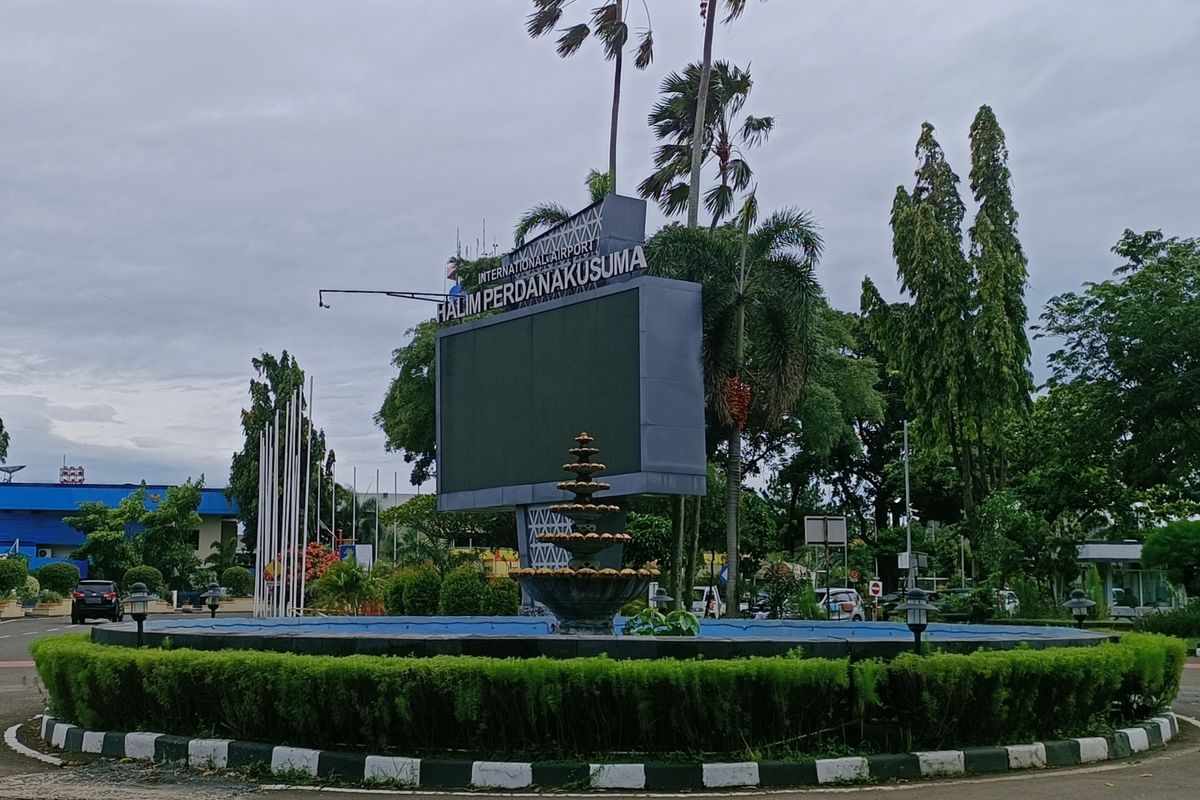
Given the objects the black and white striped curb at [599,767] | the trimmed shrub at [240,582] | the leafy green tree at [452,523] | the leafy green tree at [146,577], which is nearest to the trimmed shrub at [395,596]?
the black and white striped curb at [599,767]

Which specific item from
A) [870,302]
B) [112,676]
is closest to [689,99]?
[870,302]

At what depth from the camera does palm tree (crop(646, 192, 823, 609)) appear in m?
25.8

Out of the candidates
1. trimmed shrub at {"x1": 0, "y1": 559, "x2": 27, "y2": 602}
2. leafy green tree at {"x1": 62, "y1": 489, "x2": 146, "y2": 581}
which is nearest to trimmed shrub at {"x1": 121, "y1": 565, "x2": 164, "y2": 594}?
leafy green tree at {"x1": 62, "y1": 489, "x2": 146, "y2": 581}

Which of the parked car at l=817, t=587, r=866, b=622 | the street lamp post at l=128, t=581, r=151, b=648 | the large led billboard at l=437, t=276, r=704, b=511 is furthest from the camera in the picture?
the parked car at l=817, t=587, r=866, b=622

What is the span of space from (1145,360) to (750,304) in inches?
564

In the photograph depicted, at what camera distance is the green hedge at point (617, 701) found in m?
9.27

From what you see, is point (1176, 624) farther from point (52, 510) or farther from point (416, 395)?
point (52, 510)

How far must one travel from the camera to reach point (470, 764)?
30.0 feet

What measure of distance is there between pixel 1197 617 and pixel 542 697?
72.5 ft

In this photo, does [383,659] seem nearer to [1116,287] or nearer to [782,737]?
[782,737]

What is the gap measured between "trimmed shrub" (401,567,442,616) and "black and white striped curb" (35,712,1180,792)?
1403 centimetres

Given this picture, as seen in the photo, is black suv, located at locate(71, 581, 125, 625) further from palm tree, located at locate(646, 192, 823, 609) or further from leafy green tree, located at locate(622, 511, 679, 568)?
palm tree, located at locate(646, 192, 823, 609)

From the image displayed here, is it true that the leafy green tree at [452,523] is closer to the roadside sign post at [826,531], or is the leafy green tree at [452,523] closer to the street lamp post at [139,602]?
the roadside sign post at [826,531]

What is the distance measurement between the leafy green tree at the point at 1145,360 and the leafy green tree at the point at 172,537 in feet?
125
